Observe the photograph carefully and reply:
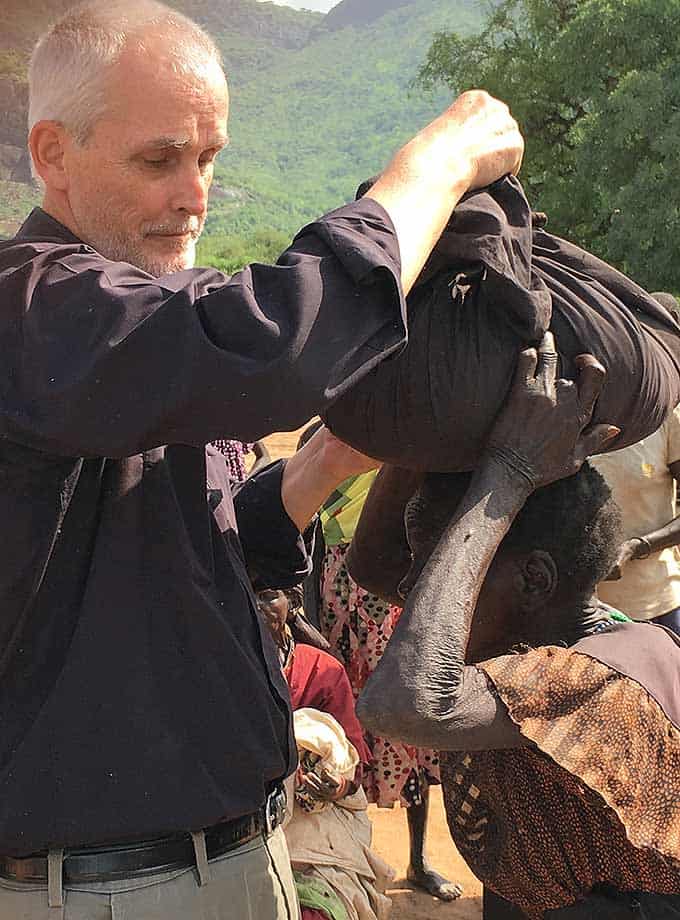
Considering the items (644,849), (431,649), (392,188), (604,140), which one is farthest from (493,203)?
(604,140)

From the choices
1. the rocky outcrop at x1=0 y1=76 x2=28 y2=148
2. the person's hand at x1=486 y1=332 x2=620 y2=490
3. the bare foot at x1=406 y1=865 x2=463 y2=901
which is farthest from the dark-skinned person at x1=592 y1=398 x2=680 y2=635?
the rocky outcrop at x1=0 y1=76 x2=28 y2=148

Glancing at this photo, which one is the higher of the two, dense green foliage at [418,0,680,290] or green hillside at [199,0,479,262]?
dense green foliage at [418,0,680,290]

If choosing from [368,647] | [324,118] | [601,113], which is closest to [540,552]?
[368,647]

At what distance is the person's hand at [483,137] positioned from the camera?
1.80 m

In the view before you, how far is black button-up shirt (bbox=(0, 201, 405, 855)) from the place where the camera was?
1549 millimetres

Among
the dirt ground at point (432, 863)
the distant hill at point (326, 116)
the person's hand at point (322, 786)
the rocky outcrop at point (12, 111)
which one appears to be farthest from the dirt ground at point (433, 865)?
the distant hill at point (326, 116)

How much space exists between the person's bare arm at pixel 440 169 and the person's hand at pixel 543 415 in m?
0.25

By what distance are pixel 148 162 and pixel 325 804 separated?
8.71 ft

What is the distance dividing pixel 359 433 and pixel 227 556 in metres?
0.31

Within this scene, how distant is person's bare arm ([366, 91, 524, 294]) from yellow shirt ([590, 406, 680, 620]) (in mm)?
3040

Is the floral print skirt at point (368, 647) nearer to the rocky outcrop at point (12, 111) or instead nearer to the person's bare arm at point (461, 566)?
the person's bare arm at point (461, 566)

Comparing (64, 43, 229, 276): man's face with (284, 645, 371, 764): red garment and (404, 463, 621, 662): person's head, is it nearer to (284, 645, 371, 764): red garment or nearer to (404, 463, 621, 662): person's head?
(404, 463, 621, 662): person's head

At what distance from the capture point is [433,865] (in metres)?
5.43

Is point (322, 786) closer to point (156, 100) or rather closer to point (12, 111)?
point (156, 100)
